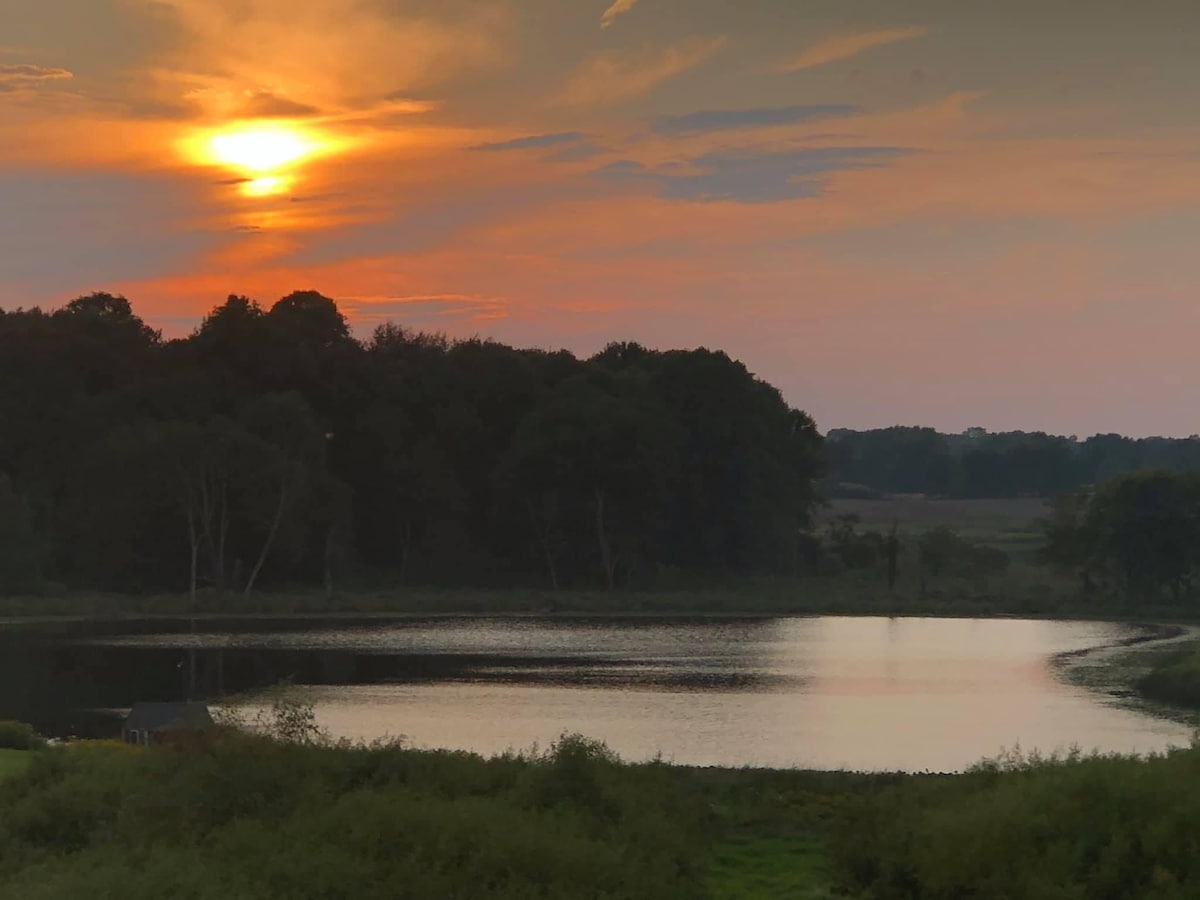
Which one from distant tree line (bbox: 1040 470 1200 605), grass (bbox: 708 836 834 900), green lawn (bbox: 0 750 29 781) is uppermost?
distant tree line (bbox: 1040 470 1200 605)

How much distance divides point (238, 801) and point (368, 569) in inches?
3108

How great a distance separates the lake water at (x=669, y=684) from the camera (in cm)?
3756

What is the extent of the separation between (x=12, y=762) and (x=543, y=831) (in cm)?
1157

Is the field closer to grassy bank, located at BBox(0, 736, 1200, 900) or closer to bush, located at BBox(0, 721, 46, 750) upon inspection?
bush, located at BBox(0, 721, 46, 750)

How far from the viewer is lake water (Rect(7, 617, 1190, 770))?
3756cm

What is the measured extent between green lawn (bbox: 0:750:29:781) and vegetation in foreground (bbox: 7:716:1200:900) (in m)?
1.58

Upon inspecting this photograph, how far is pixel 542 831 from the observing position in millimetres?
17172

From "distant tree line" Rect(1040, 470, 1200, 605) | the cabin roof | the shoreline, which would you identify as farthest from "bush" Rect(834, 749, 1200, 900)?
"distant tree line" Rect(1040, 470, 1200, 605)

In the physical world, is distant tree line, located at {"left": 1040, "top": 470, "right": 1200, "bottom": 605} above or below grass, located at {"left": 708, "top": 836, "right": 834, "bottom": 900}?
above

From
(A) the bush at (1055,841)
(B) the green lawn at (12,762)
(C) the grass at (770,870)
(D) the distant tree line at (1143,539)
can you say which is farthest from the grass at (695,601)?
(A) the bush at (1055,841)

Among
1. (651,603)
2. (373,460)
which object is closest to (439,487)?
(373,460)

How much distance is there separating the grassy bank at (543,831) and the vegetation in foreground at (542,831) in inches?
1.1

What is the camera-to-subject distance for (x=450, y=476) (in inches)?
3767

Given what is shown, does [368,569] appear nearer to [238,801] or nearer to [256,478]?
[256,478]
